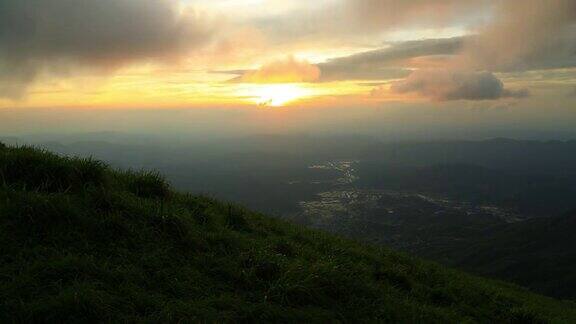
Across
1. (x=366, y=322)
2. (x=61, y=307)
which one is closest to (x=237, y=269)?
(x=366, y=322)

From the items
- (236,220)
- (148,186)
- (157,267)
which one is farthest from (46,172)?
(236,220)

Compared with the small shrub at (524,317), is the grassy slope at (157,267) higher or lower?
higher

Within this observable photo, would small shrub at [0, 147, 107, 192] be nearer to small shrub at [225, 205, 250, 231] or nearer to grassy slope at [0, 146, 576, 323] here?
grassy slope at [0, 146, 576, 323]

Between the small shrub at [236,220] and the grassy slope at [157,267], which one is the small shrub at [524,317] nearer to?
the grassy slope at [157,267]

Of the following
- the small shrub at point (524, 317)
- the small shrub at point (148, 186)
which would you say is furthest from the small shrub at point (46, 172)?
the small shrub at point (524, 317)

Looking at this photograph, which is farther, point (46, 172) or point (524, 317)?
point (524, 317)

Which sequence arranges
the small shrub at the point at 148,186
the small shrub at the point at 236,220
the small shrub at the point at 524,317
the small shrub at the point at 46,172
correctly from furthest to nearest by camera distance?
the small shrub at the point at 236,220 < the small shrub at the point at 148,186 < the small shrub at the point at 524,317 < the small shrub at the point at 46,172

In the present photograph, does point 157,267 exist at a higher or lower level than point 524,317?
higher

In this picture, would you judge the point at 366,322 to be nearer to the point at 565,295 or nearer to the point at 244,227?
the point at 244,227

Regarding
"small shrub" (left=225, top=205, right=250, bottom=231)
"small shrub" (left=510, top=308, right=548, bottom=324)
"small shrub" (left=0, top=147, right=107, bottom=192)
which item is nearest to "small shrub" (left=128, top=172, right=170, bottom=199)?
"small shrub" (left=0, top=147, right=107, bottom=192)

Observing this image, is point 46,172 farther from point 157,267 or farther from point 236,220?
point 236,220
